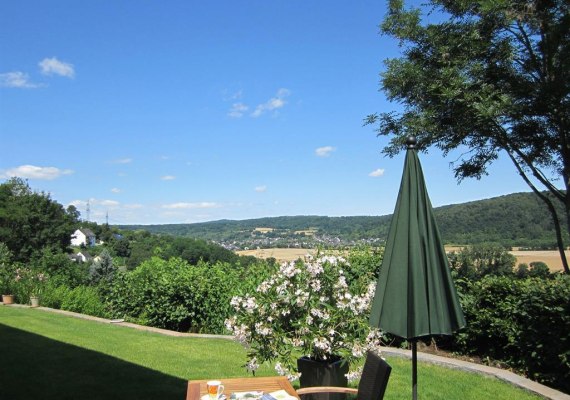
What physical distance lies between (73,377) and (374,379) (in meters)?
4.09

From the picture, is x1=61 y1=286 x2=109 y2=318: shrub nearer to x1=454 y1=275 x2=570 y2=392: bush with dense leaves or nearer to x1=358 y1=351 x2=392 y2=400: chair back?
x1=454 y1=275 x2=570 y2=392: bush with dense leaves

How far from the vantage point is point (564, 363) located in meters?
4.99

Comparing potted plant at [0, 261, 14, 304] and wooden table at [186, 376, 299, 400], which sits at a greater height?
wooden table at [186, 376, 299, 400]

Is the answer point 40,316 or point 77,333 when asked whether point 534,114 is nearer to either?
point 77,333

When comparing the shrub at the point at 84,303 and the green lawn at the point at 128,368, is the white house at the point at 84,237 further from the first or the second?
the green lawn at the point at 128,368

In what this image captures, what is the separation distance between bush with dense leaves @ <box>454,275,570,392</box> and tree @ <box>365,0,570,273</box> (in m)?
2.51

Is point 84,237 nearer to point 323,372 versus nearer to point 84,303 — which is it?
point 84,303

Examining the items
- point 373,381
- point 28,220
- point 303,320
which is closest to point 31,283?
point 303,320

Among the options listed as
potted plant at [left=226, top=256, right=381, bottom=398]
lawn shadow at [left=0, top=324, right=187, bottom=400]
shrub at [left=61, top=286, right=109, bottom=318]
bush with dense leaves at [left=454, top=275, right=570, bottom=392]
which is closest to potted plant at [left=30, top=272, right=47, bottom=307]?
shrub at [left=61, top=286, right=109, bottom=318]

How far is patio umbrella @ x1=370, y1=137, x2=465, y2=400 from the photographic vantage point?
2.95 m

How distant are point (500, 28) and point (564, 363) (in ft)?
18.2

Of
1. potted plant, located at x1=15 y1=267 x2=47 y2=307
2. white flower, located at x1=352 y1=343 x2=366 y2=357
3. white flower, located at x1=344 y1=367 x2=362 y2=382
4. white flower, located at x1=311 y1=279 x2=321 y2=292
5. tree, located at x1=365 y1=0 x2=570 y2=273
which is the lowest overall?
potted plant, located at x1=15 y1=267 x2=47 y2=307

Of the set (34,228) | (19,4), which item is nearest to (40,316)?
(19,4)

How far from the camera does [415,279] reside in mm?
2977
